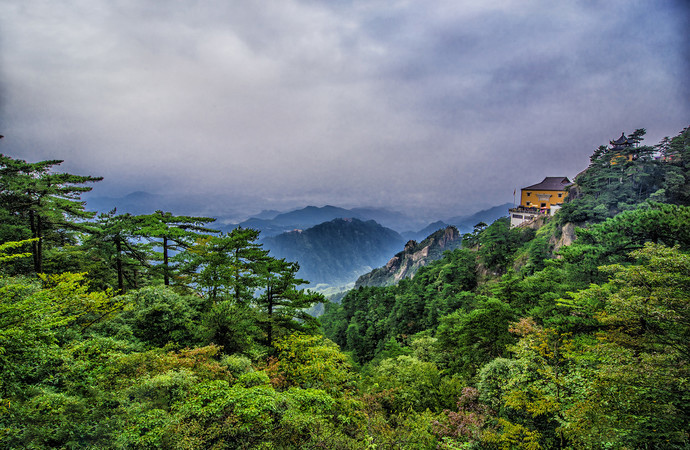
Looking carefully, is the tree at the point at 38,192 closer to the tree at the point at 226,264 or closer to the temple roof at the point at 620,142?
the tree at the point at 226,264

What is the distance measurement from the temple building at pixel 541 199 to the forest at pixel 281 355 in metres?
42.6

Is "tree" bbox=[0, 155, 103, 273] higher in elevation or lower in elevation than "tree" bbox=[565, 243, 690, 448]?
higher

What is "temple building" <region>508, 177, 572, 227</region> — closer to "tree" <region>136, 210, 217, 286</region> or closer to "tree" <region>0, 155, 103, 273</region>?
"tree" <region>136, 210, 217, 286</region>

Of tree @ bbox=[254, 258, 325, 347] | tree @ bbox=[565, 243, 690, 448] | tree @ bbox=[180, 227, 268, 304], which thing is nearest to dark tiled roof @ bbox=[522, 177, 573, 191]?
tree @ bbox=[565, 243, 690, 448]

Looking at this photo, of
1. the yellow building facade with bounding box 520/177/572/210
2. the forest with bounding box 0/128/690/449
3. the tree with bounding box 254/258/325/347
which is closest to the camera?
the forest with bounding box 0/128/690/449

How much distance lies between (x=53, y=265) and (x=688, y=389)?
107 ft

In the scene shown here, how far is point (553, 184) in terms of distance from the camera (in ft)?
194

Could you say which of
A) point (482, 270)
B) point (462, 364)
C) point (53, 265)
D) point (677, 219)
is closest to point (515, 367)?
point (462, 364)

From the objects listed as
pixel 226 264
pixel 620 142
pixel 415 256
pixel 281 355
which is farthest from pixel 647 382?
pixel 415 256

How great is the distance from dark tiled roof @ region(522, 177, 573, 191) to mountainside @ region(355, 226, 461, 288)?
66002mm

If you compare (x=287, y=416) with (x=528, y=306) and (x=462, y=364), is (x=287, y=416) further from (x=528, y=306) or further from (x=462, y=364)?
(x=528, y=306)

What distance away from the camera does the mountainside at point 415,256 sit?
412 feet

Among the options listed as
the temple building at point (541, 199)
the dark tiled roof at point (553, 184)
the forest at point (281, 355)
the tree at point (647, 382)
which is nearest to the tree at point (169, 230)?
the forest at point (281, 355)

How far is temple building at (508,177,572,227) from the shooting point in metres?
55.3
